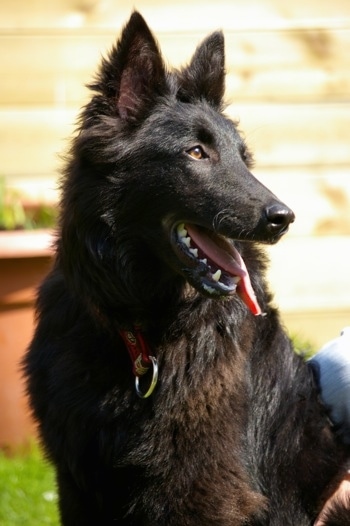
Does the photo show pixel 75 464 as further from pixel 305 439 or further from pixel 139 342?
pixel 305 439

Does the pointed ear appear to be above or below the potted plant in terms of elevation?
above

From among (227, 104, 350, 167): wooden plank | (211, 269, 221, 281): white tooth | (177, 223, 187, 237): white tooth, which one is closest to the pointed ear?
(177, 223, 187, 237): white tooth

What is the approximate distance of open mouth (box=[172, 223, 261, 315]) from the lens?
3.49 meters

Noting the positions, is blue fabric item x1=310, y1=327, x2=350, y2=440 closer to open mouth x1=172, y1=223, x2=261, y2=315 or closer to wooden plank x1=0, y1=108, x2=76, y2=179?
open mouth x1=172, y1=223, x2=261, y2=315

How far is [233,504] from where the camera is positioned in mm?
3570

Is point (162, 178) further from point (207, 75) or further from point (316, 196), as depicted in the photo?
point (316, 196)

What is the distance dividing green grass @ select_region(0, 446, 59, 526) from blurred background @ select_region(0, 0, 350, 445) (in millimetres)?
1699

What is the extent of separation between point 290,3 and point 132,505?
4193 millimetres

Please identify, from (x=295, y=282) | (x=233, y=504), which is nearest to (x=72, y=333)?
(x=233, y=504)

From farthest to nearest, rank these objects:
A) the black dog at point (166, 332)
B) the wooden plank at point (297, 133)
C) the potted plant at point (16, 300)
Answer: the wooden plank at point (297, 133) < the potted plant at point (16, 300) < the black dog at point (166, 332)

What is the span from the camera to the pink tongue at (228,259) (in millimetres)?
3566

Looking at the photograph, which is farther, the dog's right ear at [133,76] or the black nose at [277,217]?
the dog's right ear at [133,76]

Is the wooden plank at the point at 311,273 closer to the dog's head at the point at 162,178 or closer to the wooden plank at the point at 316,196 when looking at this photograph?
the wooden plank at the point at 316,196

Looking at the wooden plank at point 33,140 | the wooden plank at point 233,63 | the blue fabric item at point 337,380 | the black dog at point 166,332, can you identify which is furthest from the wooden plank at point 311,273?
the black dog at point 166,332
